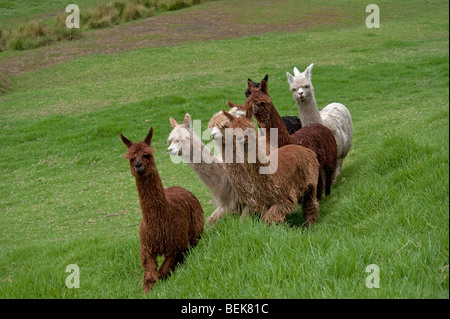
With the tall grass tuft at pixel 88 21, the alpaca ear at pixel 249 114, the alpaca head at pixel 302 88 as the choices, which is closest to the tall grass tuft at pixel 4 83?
the tall grass tuft at pixel 88 21

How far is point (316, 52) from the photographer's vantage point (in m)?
20.2

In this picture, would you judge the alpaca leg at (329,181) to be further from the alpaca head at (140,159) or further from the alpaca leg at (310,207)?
the alpaca head at (140,159)

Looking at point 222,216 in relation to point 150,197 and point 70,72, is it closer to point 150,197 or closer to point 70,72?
point 150,197

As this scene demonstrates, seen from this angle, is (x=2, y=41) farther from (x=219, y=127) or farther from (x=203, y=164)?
(x=219, y=127)

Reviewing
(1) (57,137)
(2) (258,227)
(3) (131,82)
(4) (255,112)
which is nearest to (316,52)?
(3) (131,82)

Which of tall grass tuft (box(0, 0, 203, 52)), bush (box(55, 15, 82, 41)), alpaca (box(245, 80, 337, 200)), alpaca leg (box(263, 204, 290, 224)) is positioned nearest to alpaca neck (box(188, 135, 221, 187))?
alpaca (box(245, 80, 337, 200))

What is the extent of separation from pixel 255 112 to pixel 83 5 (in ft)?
76.8

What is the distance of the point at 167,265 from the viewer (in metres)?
→ 4.60

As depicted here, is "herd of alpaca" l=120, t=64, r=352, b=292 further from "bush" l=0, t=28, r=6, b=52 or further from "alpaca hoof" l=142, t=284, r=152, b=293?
"bush" l=0, t=28, r=6, b=52

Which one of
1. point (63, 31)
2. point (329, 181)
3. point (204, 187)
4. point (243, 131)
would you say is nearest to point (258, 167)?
point (243, 131)

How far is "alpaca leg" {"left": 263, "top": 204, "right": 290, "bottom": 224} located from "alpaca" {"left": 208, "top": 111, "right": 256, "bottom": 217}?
379 millimetres

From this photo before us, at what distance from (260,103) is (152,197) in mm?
2077

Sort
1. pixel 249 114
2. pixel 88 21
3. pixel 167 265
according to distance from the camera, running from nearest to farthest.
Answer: pixel 167 265 < pixel 249 114 < pixel 88 21

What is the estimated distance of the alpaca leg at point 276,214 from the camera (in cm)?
502
